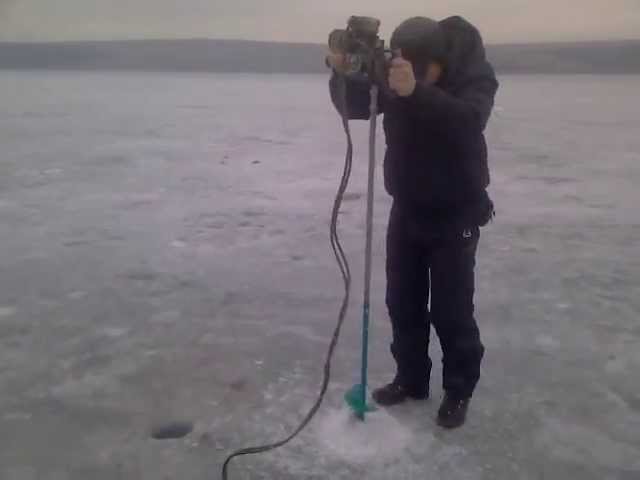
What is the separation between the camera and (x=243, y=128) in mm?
10500

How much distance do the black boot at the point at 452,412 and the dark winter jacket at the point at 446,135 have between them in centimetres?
68

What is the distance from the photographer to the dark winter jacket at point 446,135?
1.99m

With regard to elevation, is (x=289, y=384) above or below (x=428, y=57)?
below

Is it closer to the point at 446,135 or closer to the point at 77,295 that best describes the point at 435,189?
the point at 446,135

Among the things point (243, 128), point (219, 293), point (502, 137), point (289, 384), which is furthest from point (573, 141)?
point (289, 384)

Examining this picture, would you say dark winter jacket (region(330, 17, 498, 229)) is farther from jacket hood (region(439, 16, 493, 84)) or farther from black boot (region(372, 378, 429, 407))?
black boot (region(372, 378, 429, 407))

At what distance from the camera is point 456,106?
1.95 meters

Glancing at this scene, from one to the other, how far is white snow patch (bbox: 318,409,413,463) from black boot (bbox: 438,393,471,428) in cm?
14

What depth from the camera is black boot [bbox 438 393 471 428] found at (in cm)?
242

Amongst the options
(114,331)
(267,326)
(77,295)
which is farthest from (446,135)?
(77,295)

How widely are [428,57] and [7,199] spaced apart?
466cm

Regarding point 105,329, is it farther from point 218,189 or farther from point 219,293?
point 218,189

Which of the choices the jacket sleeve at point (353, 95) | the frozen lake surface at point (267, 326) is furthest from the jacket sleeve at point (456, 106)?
the frozen lake surface at point (267, 326)

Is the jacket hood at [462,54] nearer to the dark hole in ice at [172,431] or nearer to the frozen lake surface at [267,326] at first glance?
the frozen lake surface at [267,326]
